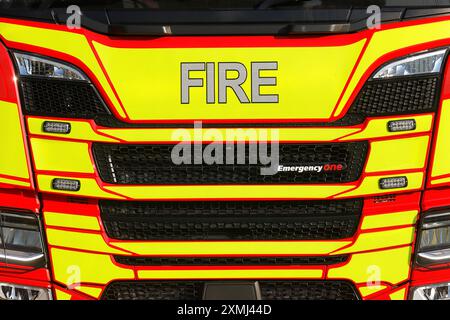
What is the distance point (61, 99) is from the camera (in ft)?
11.3

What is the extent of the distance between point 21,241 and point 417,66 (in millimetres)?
2008

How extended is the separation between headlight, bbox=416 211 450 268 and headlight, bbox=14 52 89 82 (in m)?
1.71

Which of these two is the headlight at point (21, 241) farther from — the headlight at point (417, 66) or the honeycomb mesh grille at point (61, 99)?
the headlight at point (417, 66)

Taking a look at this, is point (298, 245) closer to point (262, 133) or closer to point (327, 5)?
point (262, 133)

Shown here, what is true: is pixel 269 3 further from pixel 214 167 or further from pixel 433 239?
pixel 433 239

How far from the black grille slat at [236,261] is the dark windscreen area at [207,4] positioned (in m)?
1.17

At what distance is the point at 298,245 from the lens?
11.3 feet

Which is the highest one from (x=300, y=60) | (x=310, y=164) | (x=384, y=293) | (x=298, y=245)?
(x=300, y=60)

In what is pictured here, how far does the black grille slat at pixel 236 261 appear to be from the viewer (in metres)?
3.45

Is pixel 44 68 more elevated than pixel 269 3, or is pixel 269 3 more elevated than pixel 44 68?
pixel 269 3

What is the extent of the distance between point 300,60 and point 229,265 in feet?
3.24

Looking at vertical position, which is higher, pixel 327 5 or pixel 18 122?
pixel 327 5

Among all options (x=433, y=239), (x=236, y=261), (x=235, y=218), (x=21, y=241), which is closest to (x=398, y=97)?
(x=433, y=239)
